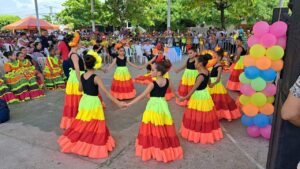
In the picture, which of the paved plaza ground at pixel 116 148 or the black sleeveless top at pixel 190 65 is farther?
the black sleeveless top at pixel 190 65

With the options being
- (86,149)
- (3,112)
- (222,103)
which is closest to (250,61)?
(222,103)

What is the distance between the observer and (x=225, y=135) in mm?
5320

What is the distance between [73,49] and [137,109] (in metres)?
2.33

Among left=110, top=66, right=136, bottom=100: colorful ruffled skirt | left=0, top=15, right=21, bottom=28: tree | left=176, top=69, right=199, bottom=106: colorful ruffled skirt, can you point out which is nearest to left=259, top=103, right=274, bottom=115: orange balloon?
left=176, top=69, right=199, bottom=106: colorful ruffled skirt

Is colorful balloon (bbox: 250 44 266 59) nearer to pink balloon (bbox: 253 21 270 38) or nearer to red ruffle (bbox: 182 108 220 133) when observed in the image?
pink balloon (bbox: 253 21 270 38)

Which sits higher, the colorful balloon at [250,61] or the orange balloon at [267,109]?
the colorful balloon at [250,61]

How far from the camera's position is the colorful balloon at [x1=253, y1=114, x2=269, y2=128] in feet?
16.0

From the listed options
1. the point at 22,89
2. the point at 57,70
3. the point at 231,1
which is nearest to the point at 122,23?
the point at 231,1

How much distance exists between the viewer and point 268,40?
14.9ft

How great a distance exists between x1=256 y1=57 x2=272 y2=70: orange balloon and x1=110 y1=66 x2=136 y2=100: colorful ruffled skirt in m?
3.71

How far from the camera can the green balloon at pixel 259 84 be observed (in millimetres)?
4750

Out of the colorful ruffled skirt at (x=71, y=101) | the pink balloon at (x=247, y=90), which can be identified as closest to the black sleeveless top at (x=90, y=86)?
the colorful ruffled skirt at (x=71, y=101)

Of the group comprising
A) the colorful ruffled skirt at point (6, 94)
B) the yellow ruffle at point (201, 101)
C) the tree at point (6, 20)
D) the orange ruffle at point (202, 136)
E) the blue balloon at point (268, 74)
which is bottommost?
the orange ruffle at point (202, 136)

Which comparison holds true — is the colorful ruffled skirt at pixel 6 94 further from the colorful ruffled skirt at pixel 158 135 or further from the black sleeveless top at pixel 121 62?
the colorful ruffled skirt at pixel 158 135
